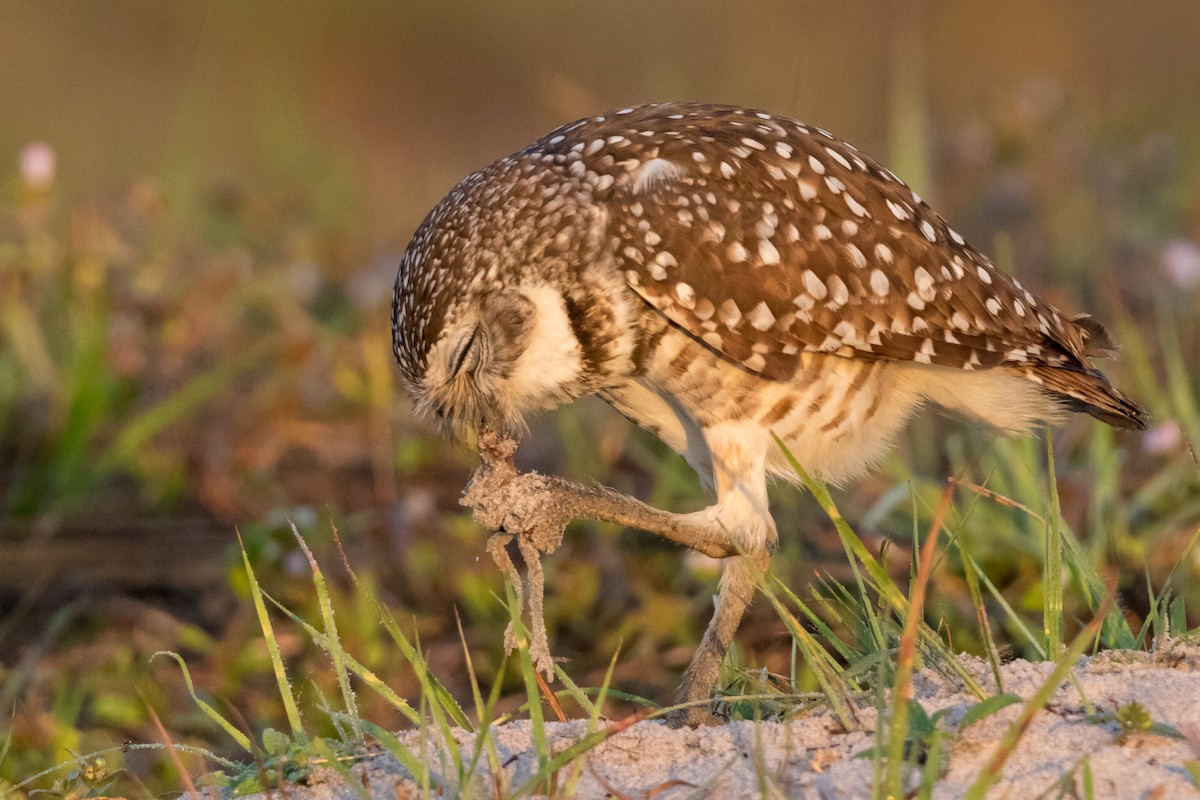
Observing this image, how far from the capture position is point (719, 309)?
145 inches

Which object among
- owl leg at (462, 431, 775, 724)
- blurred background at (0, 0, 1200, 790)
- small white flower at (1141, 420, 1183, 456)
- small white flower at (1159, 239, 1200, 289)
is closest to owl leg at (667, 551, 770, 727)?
owl leg at (462, 431, 775, 724)

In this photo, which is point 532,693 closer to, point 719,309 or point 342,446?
point 719,309

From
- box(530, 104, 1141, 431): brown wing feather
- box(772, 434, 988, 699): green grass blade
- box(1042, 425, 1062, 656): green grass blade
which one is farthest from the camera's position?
box(530, 104, 1141, 431): brown wing feather

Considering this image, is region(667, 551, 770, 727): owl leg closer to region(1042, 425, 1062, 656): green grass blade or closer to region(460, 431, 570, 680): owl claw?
region(460, 431, 570, 680): owl claw

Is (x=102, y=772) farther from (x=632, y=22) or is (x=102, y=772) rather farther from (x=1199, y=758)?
(x=632, y=22)

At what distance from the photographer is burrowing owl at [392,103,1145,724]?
12.0ft

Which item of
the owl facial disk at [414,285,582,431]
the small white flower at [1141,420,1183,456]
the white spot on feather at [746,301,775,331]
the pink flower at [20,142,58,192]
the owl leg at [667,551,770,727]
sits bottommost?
the owl leg at [667,551,770,727]

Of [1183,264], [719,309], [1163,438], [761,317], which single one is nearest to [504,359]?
[719,309]

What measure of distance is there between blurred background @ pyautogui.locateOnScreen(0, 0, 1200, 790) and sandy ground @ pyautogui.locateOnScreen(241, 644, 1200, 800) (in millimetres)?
408

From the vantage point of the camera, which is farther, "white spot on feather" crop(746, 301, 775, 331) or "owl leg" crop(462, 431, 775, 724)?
"white spot on feather" crop(746, 301, 775, 331)

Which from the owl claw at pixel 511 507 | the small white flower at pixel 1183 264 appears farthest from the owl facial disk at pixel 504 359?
the small white flower at pixel 1183 264

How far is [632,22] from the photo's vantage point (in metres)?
17.2

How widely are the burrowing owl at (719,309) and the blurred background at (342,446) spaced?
0.37m

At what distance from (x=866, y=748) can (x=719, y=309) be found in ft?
4.10
